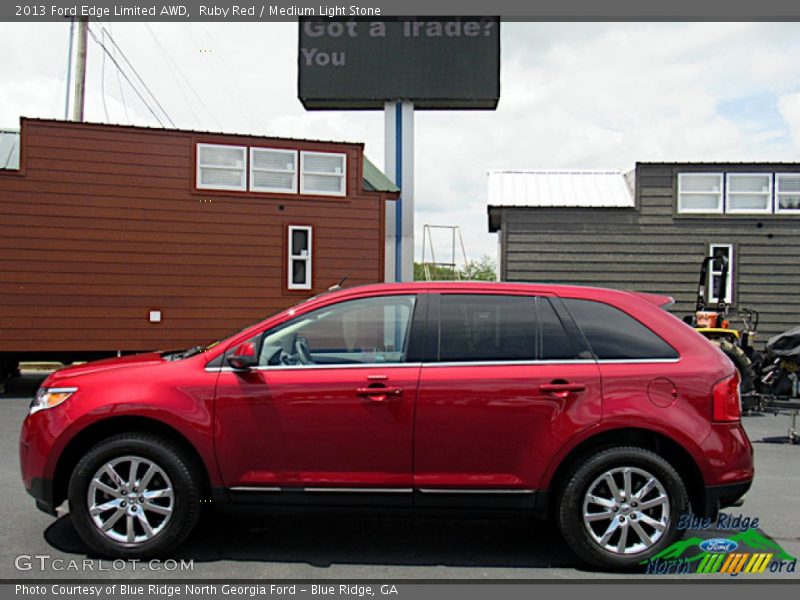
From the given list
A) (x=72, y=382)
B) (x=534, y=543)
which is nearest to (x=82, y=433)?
(x=72, y=382)

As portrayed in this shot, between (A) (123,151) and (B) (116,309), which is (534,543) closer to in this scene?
(B) (116,309)

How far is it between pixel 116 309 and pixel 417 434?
29.8 ft

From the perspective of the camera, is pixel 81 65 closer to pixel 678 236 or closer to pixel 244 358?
pixel 678 236

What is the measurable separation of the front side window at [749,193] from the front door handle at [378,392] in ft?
42.5

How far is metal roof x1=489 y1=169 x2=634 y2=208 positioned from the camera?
14.9 meters

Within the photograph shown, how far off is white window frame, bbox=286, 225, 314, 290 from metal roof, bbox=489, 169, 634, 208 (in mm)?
4312

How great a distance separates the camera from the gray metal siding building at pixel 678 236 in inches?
571

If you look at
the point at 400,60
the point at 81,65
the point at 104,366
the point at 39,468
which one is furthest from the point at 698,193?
the point at 81,65

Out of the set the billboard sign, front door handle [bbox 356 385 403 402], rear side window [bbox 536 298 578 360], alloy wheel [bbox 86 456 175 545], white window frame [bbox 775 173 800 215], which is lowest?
alloy wheel [bbox 86 456 175 545]

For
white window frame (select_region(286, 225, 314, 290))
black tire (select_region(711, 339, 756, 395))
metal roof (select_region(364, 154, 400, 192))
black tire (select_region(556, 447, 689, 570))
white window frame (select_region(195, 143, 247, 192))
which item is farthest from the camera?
metal roof (select_region(364, 154, 400, 192))

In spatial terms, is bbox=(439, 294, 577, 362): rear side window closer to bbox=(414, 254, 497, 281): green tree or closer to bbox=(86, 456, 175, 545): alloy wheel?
bbox=(86, 456, 175, 545): alloy wheel

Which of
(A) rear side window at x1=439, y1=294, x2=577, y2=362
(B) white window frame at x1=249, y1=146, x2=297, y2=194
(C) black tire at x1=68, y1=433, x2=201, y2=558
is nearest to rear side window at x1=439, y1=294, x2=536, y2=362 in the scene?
(A) rear side window at x1=439, y1=294, x2=577, y2=362

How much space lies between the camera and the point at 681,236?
14734 millimetres

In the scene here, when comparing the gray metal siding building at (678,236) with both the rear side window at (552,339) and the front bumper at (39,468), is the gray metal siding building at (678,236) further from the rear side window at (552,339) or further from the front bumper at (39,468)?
the front bumper at (39,468)
